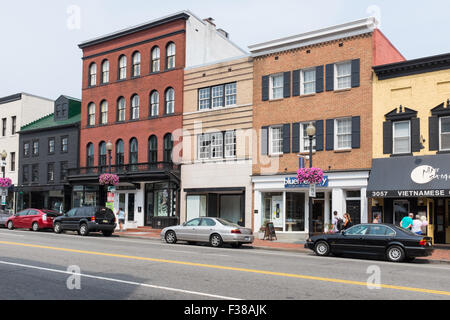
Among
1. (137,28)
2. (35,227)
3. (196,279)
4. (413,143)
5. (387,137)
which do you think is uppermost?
(137,28)

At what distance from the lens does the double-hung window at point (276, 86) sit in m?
28.7

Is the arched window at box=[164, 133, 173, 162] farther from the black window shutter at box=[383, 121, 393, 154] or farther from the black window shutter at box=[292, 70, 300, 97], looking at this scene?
the black window shutter at box=[383, 121, 393, 154]

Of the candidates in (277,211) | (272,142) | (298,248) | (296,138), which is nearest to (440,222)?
(298,248)

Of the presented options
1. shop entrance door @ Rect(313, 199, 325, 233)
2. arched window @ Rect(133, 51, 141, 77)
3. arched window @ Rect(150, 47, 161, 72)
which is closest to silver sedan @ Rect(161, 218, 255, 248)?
shop entrance door @ Rect(313, 199, 325, 233)

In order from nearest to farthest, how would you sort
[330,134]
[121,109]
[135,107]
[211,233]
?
[211,233], [330,134], [135,107], [121,109]

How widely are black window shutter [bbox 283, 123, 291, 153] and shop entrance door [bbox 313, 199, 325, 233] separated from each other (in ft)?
10.7

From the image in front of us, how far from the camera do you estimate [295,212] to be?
28125 mm

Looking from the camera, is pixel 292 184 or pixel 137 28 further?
pixel 137 28

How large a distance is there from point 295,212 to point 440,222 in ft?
25.8

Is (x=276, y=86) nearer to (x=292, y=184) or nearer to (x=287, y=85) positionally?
(x=287, y=85)

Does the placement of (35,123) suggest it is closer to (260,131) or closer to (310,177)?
(260,131)

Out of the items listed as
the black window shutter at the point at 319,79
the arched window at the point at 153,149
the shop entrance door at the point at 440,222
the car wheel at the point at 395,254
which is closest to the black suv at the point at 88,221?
the arched window at the point at 153,149

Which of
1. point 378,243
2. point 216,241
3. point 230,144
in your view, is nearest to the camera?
point 378,243

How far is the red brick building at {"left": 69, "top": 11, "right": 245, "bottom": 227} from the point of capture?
33.6 m
